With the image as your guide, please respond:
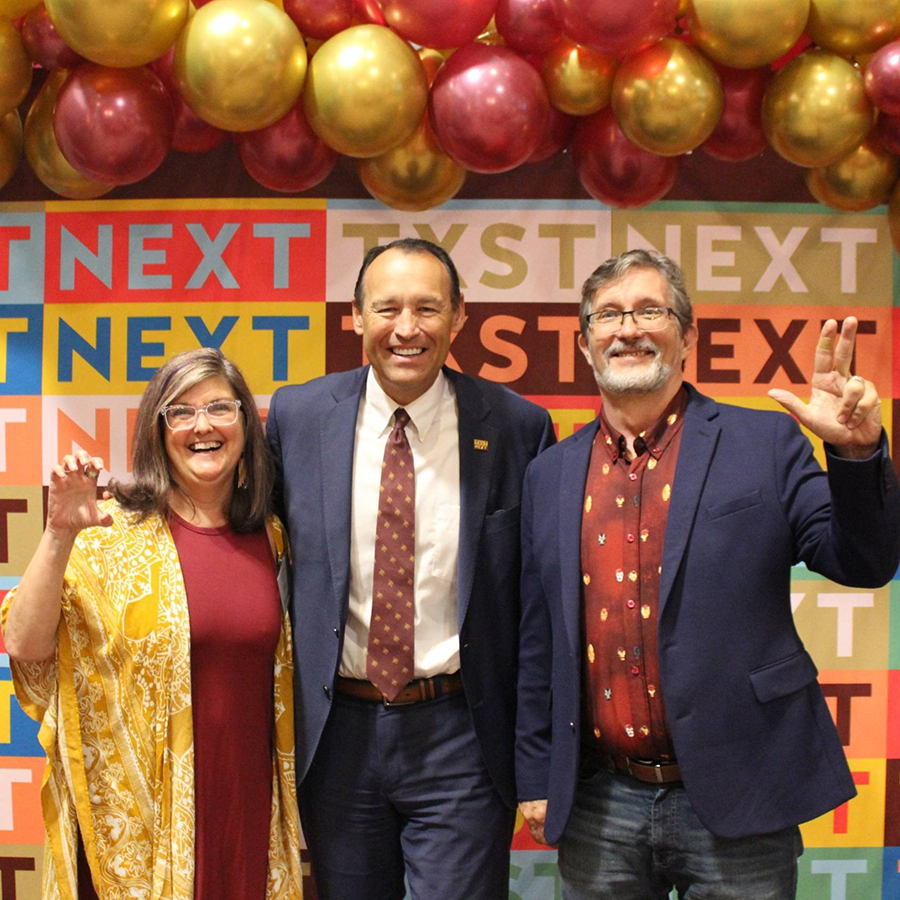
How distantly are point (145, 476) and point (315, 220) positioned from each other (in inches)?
43.6

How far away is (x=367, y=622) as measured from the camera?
79.7 inches

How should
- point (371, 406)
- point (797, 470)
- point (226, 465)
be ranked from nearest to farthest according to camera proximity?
point (797, 470)
point (226, 465)
point (371, 406)

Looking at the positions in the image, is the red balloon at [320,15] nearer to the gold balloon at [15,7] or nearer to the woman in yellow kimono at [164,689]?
the gold balloon at [15,7]

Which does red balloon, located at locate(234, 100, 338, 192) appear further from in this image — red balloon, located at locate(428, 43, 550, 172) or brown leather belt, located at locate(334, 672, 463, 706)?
brown leather belt, located at locate(334, 672, 463, 706)

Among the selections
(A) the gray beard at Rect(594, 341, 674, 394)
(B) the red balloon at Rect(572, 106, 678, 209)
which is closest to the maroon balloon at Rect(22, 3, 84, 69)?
(B) the red balloon at Rect(572, 106, 678, 209)

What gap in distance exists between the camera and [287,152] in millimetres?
2221

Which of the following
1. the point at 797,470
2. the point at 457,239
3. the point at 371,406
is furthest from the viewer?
the point at 457,239

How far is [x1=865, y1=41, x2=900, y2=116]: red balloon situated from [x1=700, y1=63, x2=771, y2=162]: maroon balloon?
235 millimetres

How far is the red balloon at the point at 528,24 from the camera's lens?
2.07 m

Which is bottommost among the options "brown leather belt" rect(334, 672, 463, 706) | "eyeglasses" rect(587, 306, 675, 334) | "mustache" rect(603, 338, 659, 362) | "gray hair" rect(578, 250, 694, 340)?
"brown leather belt" rect(334, 672, 463, 706)

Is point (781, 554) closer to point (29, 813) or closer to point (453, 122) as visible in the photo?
point (453, 122)

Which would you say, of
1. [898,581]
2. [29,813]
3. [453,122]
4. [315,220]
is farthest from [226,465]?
[898,581]

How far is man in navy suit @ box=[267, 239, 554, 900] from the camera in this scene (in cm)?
201

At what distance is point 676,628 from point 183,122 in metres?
1.63
